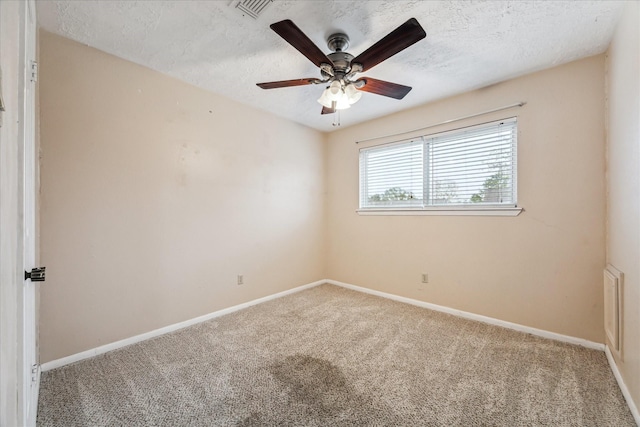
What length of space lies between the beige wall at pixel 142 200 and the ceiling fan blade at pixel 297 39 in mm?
1625

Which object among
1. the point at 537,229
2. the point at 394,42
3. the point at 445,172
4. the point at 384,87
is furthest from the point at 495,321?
the point at 394,42

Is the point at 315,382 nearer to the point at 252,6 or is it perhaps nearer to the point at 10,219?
the point at 10,219

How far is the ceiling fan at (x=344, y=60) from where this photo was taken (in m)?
1.56

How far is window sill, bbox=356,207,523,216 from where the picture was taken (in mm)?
2674

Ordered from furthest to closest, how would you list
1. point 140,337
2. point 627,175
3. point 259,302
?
point 259,302 < point 140,337 < point 627,175

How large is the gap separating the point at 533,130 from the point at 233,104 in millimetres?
3171

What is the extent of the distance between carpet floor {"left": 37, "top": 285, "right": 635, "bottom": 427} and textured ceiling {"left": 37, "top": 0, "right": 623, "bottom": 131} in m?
2.51

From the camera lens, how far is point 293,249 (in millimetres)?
3883

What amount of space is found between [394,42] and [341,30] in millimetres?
534

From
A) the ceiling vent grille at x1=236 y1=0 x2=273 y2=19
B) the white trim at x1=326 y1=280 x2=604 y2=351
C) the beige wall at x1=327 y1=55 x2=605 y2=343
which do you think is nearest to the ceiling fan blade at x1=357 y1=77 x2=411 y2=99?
the ceiling vent grille at x1=236 y1=0 x2=273 y2=19

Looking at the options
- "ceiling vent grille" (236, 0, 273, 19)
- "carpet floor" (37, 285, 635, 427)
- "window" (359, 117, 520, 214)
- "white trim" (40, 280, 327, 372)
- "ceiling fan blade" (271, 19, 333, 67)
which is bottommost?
"carpet floor" (37, 285, 635, 427)

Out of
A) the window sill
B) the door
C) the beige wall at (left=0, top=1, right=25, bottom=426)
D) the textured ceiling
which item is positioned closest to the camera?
the beige wall at (left=0, top=1, right=25, bottom=426)

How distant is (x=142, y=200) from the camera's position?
2.45m

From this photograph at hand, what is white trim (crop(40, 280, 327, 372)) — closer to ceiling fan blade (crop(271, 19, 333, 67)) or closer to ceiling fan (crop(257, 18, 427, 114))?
ceiling fan (crop(257, 18, 427, 114))
